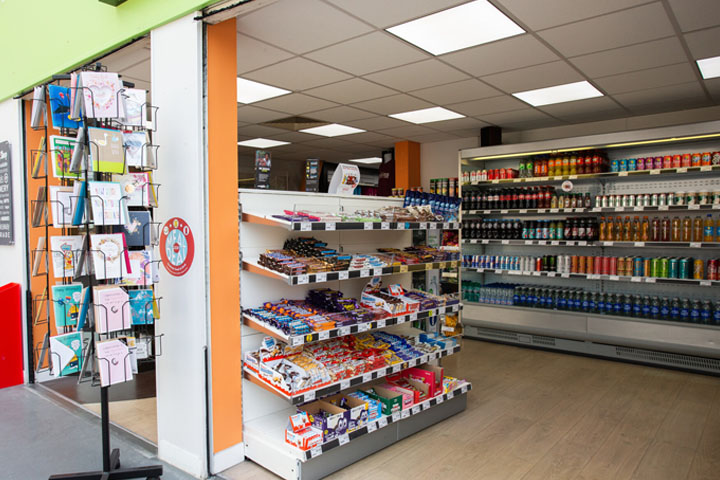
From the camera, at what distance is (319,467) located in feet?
9.58

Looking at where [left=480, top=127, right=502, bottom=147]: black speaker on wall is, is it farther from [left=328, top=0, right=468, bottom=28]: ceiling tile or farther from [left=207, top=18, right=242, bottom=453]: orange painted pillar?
[left=207, top=18, right=242, bottom=453]: orange painted pillar

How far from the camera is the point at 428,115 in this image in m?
6.44

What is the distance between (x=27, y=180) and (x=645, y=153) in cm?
701

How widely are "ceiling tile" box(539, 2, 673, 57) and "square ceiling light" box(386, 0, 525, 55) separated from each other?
0.38 m

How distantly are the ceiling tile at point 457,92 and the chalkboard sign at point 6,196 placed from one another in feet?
14.3

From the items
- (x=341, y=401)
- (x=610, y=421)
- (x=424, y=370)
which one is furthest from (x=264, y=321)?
(x=610, y=421)

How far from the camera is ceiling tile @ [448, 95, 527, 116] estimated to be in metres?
5.60

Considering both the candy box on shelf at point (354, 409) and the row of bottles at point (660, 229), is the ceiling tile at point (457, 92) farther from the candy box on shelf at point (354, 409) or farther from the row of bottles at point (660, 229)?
the candy box on shelf at point (354, 409)

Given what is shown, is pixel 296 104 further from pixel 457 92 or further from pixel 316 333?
pixel 316 333

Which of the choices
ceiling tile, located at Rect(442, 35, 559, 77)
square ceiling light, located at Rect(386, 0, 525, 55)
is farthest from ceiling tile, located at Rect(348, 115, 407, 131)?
square ceiling light, located at Rect(386, 0, 525, 55)

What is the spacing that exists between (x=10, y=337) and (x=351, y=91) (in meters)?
4.39

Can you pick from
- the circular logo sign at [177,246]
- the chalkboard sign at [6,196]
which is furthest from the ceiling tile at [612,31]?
the chalkboard sign at [6,196]

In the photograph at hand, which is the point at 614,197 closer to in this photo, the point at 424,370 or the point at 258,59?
the point at 424,370

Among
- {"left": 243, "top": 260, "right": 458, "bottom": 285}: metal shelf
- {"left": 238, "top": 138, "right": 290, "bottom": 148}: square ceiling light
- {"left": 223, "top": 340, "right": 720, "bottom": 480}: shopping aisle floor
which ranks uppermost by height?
{"left": 238, "top": 138, "right": 290, "bottom": 148}: square ceiling light
